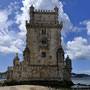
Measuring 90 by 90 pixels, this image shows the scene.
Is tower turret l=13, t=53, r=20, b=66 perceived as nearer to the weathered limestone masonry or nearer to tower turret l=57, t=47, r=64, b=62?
the weathered limestone masonry

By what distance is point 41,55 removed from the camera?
5344 cm

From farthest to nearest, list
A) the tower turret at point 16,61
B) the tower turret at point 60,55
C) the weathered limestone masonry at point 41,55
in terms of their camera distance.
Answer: the tower turret at point 16,61 < the tower turret at point 60,55 < the weathered limestone masonry at point 41,55

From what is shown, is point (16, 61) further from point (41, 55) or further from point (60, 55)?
point (60, 55)

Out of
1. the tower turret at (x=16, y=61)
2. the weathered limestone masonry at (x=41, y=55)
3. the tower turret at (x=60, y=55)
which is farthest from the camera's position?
the tower turret at (x=16, y=61)

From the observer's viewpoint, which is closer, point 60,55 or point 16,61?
point 60,55

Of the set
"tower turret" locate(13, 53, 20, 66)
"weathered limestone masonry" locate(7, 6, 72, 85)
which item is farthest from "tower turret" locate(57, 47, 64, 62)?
"tower turret" locate(13, 53, 20, 66)

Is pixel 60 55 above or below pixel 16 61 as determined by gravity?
above

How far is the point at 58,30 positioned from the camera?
55.4 meters

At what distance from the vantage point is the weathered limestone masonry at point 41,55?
52.6m

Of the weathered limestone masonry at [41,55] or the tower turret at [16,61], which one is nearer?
the weathered limestone masonry at [41,55]

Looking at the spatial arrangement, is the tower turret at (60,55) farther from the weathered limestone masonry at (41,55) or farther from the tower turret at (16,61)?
the tower turret at (16,61)

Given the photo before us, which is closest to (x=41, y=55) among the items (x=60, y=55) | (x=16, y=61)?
(x=60, y=55)

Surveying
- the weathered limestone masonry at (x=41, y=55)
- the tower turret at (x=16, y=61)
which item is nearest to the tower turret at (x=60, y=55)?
the weathered limestone masonry at (x=41, y=55)

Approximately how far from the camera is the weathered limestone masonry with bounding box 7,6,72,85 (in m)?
52.6
